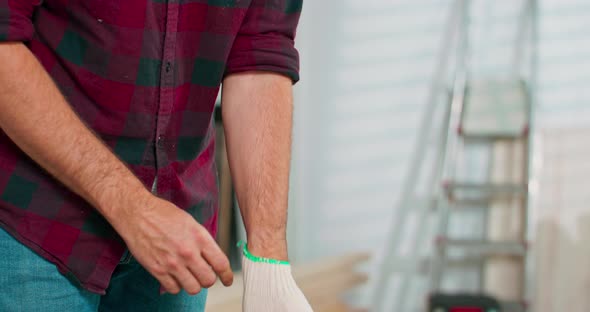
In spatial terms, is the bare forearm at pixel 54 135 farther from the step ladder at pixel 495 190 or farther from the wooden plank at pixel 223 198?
the step ladder at pixel 495 190

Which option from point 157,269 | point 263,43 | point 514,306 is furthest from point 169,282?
point 514,306

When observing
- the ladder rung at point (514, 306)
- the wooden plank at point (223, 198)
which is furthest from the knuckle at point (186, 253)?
the ladder rung at point (514, 306)

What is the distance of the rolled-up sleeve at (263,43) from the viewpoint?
→ 3.67ft

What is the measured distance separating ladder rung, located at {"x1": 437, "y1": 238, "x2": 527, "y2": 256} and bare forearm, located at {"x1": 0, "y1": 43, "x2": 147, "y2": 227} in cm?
267

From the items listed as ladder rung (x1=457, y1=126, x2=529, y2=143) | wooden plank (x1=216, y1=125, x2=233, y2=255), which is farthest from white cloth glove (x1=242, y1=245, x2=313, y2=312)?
ladder rung (x1=457, y1=126, x2=529, y2=143)

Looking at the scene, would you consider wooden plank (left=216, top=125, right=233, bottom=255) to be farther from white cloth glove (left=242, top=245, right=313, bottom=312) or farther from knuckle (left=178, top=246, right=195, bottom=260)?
knuckle (left=178, top=246, right=195, bottom=260)

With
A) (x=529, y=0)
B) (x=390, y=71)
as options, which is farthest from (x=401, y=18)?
(x=529, y=0)

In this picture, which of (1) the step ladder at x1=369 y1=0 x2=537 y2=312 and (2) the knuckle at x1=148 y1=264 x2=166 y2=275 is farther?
(1) the step ladder at x1=369 y1=0 x2=537 y2=312

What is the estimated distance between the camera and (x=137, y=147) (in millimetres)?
979

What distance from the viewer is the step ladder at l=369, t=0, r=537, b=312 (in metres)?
3.37

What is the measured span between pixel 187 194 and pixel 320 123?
9.15 ft

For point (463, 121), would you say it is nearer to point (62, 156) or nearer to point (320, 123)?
point (320, 123)

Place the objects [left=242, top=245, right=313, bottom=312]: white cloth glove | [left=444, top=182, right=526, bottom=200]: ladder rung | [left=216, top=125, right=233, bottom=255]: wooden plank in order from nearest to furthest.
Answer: [left=242, top=245, right=313, bottom=312]: white cloth glove, [left=216, top=125, right=233, bottom=255]: wooden plank, [left=444, top=182, right=526, bottom=200]: ladder rung

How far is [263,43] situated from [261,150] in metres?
0.17
